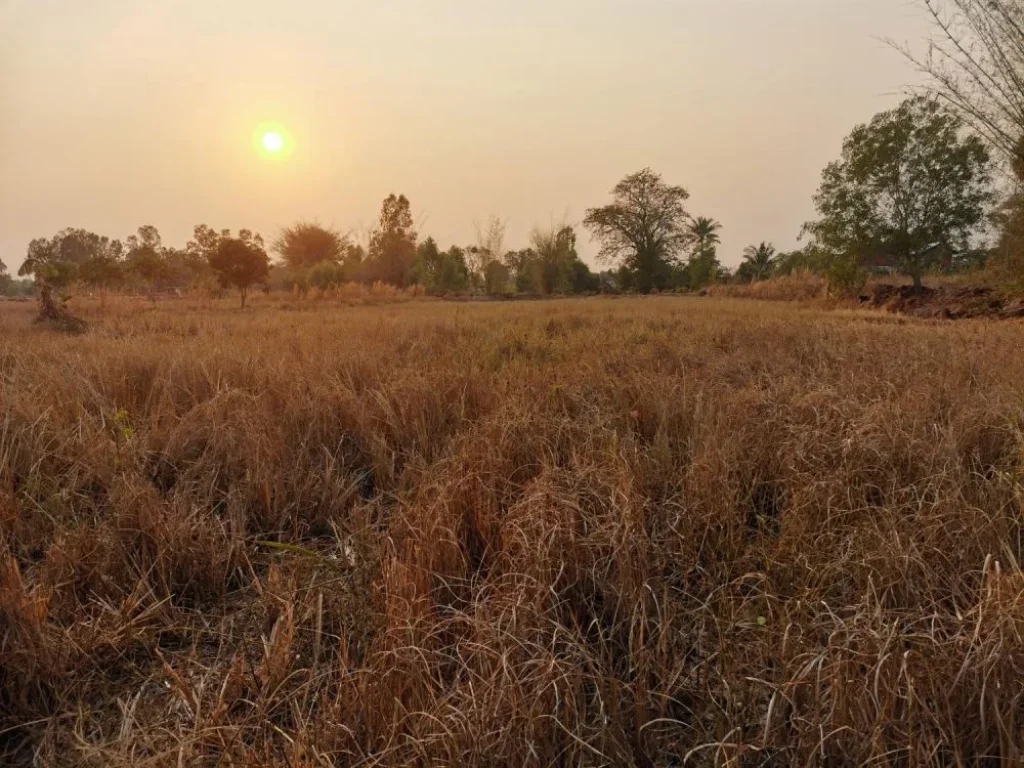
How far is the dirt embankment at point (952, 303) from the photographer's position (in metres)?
9.32

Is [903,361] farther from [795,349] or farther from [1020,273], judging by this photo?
[1020,273]

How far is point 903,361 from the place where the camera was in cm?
341

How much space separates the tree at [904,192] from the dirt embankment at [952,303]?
1.54 meters

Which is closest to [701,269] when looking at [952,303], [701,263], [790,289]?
[701,263]

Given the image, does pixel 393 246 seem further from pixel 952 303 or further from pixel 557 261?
pixel 952 303

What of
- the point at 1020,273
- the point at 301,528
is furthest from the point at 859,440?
the point at 1020,273

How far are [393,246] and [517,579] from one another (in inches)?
1610

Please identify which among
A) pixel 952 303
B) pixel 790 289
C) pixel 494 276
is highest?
pixel 494 276

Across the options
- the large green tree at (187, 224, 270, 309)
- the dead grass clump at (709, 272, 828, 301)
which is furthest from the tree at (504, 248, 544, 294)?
the large green tree at (187, 224, 270, 309)

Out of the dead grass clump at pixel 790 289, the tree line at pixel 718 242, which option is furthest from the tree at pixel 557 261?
the dead grass clump at pixel 790 289

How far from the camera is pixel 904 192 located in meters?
14.4

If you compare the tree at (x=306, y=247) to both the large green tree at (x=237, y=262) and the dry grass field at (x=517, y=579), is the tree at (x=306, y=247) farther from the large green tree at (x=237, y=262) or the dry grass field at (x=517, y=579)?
the dry grass field at (x=517, y=579)

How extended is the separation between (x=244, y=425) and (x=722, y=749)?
2197 millimetres

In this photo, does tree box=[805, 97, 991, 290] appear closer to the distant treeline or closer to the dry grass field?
the distant treeline
